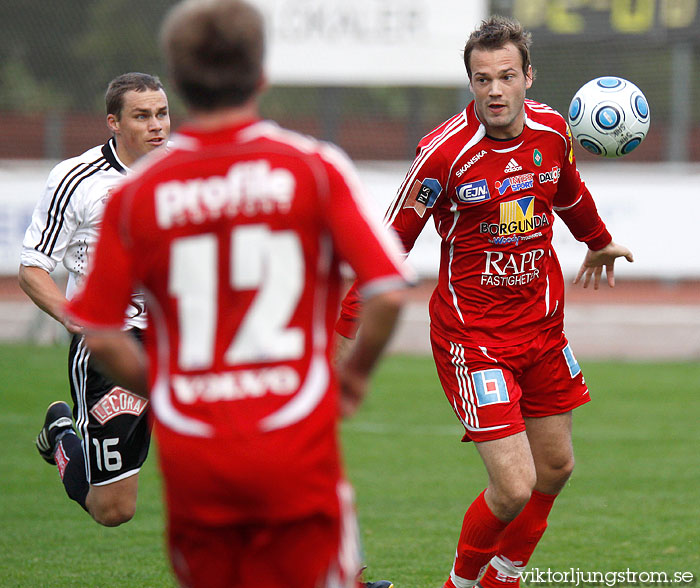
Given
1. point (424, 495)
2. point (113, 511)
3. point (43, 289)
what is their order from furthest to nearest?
1. point (424, 495)
2. point (113, 511)
3. point (43, 289)

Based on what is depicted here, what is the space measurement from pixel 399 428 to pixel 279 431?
7.49 meters

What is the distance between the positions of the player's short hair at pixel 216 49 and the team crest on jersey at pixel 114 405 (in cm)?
278

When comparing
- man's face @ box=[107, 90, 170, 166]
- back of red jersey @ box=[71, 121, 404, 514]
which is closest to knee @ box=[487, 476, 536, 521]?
back of red jersey @ box=[71, 121, 404, 514]

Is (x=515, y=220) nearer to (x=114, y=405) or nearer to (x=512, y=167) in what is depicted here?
(x=512, y=167)

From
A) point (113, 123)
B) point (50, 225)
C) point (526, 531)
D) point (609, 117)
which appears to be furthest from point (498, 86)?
point (50, 225)

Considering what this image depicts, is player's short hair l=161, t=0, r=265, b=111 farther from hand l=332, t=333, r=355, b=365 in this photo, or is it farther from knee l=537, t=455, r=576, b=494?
knee l=537, t=455, r=576, b=494

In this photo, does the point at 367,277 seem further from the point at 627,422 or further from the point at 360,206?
the point at 627,422

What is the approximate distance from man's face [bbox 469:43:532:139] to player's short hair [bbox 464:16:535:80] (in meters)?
0.03

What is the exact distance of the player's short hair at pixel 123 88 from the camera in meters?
5.22

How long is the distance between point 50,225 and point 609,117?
2.64 metres

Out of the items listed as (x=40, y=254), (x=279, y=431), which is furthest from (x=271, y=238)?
(x=40, y=254)

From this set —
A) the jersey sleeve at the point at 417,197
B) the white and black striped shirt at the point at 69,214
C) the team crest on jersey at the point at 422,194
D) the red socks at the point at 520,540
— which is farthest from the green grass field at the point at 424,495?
the team crest on jersey at the point at 422,194

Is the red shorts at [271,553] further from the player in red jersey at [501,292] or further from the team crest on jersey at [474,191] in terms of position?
the team crest on jersey at [474,191]

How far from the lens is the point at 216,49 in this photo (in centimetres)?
250
